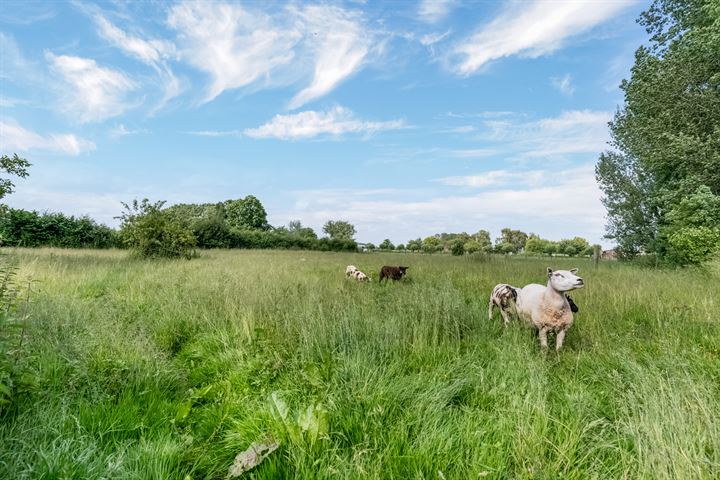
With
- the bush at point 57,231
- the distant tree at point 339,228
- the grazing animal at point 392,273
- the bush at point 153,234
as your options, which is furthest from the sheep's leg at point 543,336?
the distant tree at point 339,228

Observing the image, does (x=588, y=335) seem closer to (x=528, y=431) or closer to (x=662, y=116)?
(x=528, y=431)

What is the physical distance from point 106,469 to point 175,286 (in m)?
6.56

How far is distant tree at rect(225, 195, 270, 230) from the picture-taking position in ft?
211

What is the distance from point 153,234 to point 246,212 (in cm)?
4964

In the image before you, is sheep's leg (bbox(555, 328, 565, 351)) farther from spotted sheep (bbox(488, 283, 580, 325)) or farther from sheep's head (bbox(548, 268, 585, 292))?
spotted sheep (bbox(488, 283, 580, 325))

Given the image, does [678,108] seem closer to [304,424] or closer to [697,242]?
[697,242]

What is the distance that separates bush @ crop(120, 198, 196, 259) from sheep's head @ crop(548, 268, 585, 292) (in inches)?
667

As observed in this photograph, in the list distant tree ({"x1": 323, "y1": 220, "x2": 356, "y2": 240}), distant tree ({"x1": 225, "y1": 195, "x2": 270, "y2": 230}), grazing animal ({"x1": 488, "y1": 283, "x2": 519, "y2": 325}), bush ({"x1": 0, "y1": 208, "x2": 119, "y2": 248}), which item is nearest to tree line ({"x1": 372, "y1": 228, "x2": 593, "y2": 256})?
distant tree ({"x1": 323, "y1": 220, "x2": 356, "y2": 240})

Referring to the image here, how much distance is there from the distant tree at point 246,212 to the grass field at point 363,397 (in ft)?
200

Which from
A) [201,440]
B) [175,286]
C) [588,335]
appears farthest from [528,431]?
[175,286]

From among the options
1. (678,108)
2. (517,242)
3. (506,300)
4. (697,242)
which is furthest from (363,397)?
(517,242)

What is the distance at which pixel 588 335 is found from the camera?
5.16 meters

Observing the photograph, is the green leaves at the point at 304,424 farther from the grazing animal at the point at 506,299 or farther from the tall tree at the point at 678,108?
the tall tree at the point at 678,108

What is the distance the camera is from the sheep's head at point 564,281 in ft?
14.7
